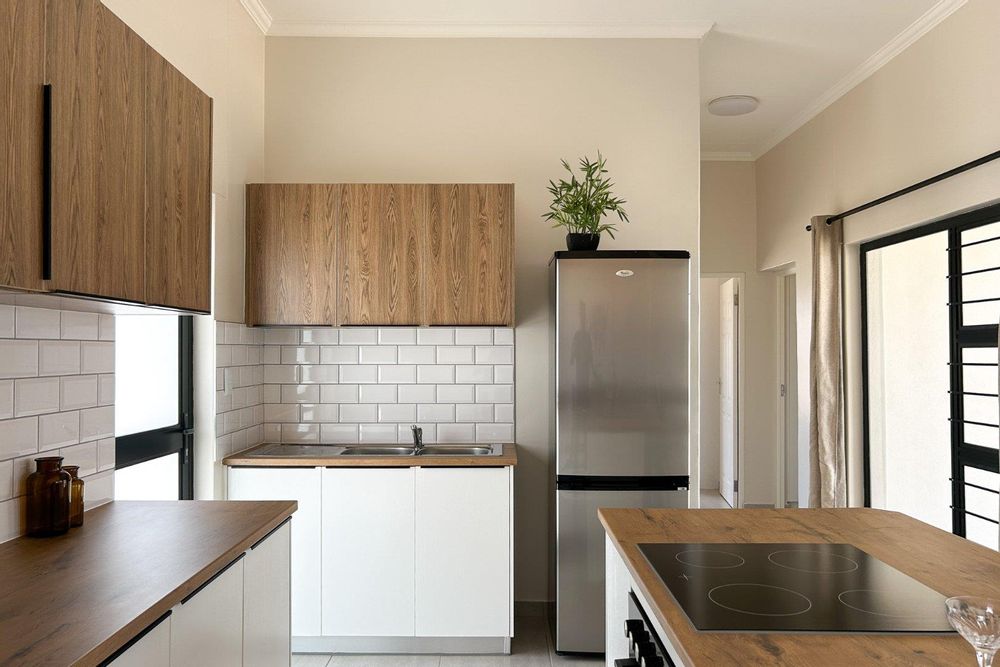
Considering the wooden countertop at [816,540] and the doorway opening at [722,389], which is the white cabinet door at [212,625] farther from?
the doorway opening at [722,389]

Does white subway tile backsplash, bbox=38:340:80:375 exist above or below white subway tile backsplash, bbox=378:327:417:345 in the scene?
below

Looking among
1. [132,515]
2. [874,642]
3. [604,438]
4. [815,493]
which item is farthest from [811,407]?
[132,515]

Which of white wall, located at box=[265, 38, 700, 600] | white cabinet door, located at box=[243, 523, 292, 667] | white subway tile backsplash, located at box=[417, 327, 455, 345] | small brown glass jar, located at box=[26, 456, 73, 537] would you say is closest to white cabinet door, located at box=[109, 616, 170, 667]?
white cabinet door, located at box=[243, 523, 292, 667]

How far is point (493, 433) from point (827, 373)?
2170 mm

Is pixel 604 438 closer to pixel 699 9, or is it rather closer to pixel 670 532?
pixel 670 532

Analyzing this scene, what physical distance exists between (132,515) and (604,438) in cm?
193

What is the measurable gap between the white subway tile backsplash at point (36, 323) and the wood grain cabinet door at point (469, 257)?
5.53ft

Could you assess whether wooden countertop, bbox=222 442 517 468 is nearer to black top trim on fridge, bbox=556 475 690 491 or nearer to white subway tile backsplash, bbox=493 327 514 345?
black top trim on fridge, bbox=556 475 690 491

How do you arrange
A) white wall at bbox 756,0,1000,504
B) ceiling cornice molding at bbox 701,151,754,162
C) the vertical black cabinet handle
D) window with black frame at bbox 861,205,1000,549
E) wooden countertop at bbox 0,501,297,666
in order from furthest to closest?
ceiling cornice molding at bbox 701,151,754,162
window with black frame at bbox 861,205,1000,549
white wall at bbox 756,0,1000,504
the vertical black cabinet handle
wooden countertop at bbox 0,501,297,666

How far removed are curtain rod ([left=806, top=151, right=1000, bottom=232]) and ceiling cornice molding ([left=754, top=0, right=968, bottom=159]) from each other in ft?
2.53

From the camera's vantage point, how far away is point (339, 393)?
12.4 feet

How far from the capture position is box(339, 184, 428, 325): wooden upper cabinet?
11.2 feet

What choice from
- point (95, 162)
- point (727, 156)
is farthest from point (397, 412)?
point (727, 156)

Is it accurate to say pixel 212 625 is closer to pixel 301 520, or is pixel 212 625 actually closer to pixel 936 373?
pixel 301 520
